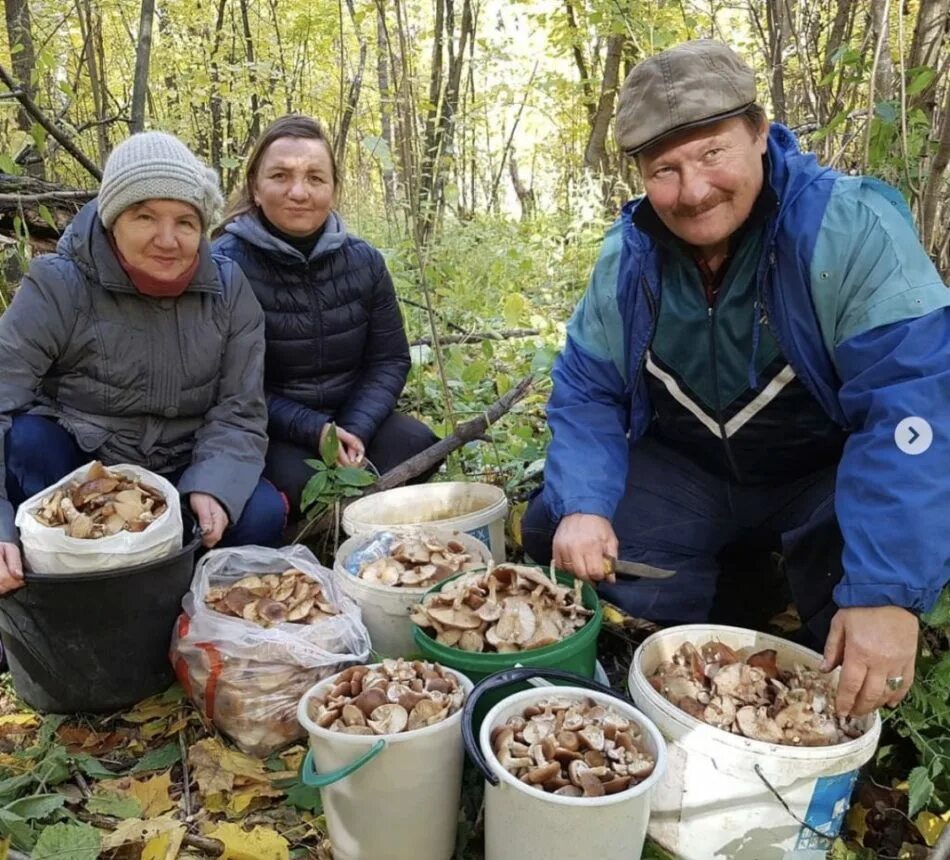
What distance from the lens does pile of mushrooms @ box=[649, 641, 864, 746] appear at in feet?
4.92

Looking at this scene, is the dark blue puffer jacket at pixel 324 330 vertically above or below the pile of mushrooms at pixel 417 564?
above

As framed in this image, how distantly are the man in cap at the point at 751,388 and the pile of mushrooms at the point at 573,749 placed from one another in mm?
393

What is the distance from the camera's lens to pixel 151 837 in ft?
5.11

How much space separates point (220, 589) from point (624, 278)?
1302 mm

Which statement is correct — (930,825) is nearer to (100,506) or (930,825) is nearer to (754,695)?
(754,695)

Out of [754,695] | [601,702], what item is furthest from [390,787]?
[754,695]

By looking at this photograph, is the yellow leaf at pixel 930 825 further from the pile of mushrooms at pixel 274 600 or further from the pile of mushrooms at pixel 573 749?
the pile of mushrooms at pixel 274 600

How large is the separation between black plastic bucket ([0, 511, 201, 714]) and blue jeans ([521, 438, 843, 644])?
1.00m

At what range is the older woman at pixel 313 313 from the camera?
104 inches

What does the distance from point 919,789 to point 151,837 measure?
57.8 inches

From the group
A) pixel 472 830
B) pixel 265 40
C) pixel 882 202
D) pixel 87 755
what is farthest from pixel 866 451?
pixel 265 40

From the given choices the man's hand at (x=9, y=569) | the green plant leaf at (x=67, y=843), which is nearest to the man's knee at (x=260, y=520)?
the man's hand at (x=9, y=569)

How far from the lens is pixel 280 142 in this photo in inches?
104

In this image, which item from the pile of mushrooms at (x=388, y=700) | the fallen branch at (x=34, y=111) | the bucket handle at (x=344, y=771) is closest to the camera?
the bucket handle at (x=344, y=771)
